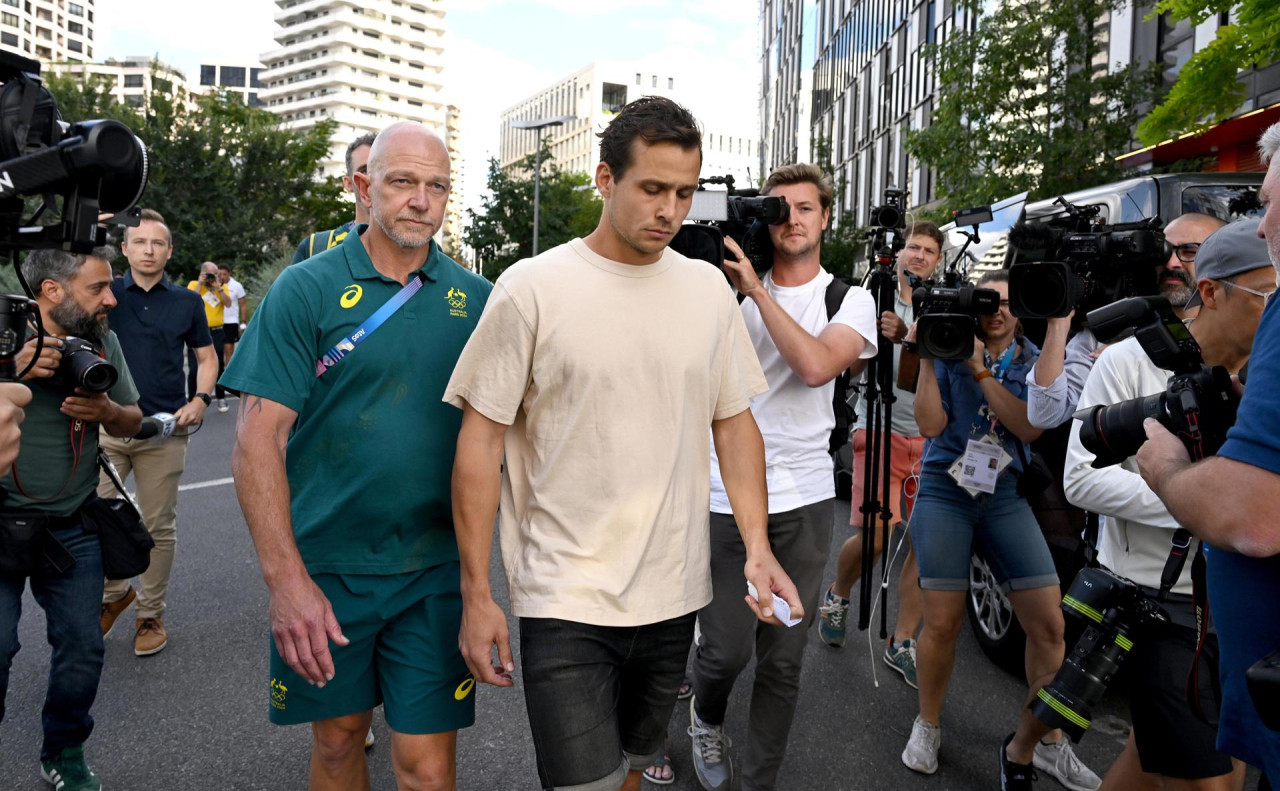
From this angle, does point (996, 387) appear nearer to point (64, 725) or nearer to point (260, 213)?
point (64, 725)

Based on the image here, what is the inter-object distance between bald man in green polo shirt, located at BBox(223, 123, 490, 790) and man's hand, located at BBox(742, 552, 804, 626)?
2.78 ft

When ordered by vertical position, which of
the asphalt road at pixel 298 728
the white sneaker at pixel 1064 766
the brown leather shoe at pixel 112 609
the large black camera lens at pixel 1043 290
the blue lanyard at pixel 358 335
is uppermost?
the large black camera lens at pixel 1043 290

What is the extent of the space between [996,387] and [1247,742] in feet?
7.37

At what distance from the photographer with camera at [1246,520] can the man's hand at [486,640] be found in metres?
1.49

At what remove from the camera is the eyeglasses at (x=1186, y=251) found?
13.5 ft

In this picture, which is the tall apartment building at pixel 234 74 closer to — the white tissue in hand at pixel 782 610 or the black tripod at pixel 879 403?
the black tripod at pixel 879 403

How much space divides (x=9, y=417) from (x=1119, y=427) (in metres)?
2.26

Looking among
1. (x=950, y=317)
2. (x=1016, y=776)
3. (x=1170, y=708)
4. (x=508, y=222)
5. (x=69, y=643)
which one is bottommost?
(x=1016, y=776)

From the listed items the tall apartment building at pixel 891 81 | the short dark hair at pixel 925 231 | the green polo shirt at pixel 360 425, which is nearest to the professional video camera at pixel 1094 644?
the green polo shirt at pixel 360 425

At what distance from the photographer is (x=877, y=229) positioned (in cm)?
430

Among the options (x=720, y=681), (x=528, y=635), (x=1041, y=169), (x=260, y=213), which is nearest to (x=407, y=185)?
(x=528, y=635)

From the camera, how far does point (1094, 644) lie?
2.79m

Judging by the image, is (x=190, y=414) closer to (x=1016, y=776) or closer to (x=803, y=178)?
(x=803, y=178)

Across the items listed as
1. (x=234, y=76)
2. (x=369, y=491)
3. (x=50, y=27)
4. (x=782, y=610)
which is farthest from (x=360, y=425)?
(x=234, y=76)
